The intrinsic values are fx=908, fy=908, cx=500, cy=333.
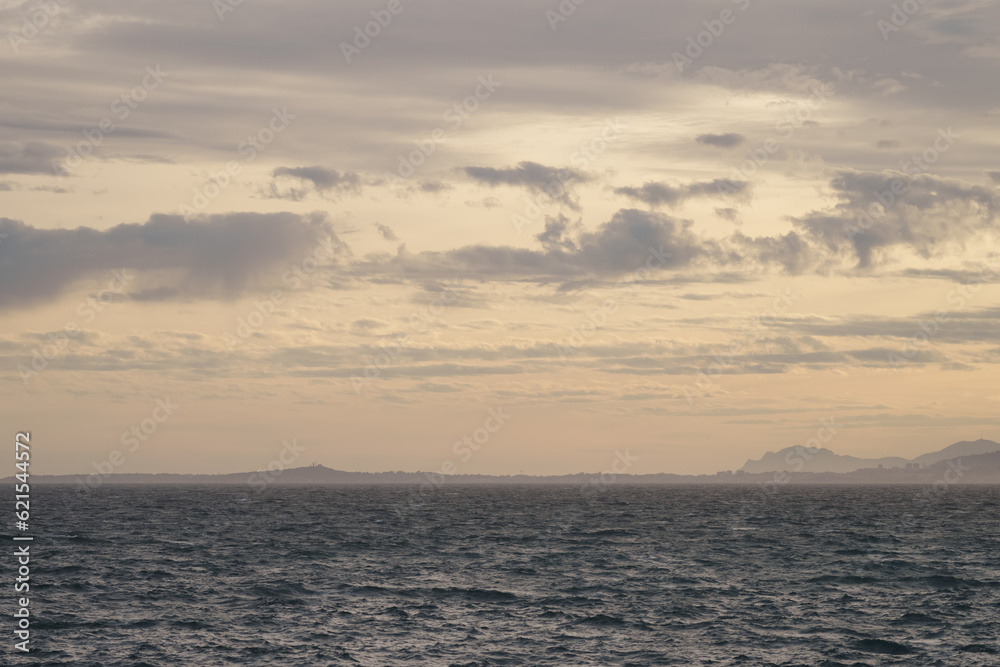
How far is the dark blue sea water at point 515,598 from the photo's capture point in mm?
42781

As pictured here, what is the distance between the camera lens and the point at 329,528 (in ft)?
353

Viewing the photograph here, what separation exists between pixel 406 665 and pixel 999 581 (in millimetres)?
44853

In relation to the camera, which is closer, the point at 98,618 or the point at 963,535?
the point at 98,618

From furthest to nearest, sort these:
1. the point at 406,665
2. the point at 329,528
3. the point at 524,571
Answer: the point at 329,528
the point at 524,571
the point at 406,665

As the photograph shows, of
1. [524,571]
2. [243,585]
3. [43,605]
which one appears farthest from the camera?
[524,571]

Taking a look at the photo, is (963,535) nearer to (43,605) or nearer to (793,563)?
(793,563)

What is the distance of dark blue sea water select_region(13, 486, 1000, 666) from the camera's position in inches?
1684

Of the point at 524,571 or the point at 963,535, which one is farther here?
the point at 963,535

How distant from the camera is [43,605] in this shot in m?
52.3

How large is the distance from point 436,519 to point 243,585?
223ft

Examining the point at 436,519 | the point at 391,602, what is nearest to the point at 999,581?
the point at 391,602

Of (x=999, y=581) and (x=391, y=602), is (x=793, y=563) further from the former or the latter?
(x=391, y=602)

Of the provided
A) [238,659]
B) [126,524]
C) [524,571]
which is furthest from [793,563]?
[126,524]

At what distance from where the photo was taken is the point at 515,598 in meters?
55.8
